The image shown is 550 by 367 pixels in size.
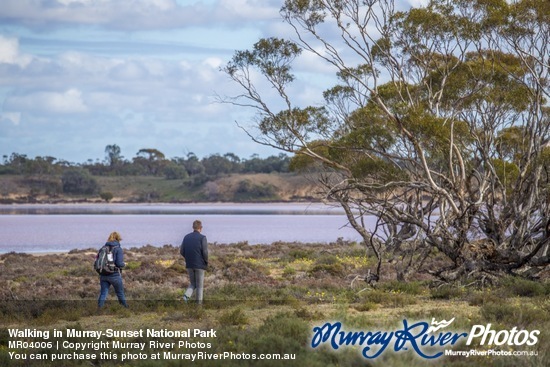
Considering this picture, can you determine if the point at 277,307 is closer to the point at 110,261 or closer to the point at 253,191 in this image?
the point at 110,261

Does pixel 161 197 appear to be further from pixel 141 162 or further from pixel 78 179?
pixel 141 162

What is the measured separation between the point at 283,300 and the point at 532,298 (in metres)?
5.75

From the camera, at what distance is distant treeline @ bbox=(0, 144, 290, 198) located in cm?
15725

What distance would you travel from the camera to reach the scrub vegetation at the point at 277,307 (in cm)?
1288

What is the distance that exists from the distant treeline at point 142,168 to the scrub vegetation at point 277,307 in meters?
129

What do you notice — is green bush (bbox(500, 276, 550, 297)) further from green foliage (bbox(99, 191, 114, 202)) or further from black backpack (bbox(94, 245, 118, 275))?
green foliage (bbox(99, 191, 114, 202))

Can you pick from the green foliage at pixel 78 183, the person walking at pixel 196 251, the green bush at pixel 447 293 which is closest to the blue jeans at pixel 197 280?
the person walking at pixel 196 251

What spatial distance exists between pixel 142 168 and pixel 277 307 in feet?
547

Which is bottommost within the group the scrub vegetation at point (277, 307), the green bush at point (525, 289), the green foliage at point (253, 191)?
the scrub vegetation at point (277, 307)

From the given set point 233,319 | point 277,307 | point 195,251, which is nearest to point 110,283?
point 195,251

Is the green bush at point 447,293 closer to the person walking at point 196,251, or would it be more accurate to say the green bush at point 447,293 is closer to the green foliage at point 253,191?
the person walking at point 196,251

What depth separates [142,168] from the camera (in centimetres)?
18275

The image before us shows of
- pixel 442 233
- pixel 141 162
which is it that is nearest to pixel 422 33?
pixel 442 233

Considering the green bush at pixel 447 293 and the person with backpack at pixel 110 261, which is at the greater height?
the person with backpack at pixel 110 261
